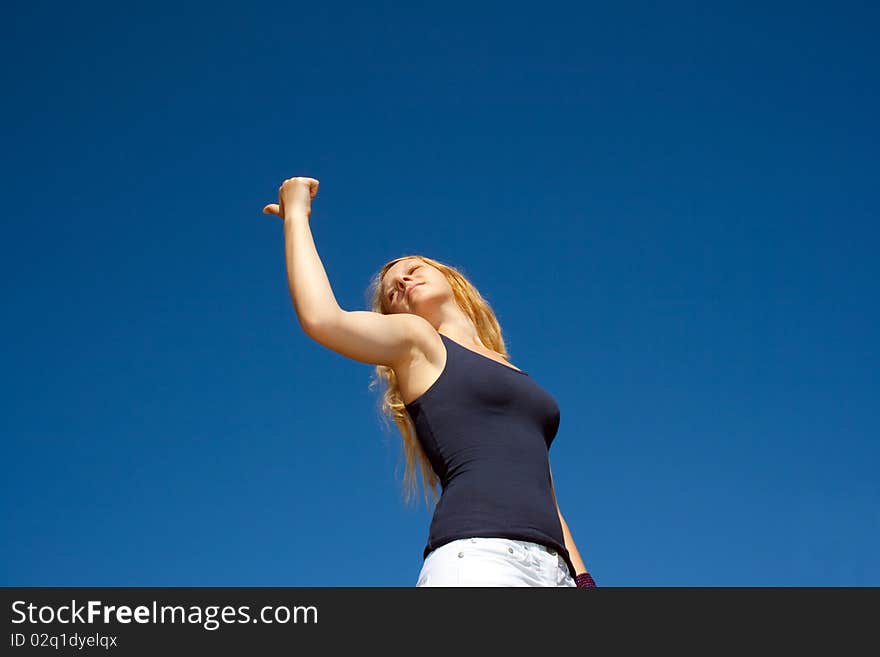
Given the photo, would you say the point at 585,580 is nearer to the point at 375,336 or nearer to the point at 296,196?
the point at 375,336

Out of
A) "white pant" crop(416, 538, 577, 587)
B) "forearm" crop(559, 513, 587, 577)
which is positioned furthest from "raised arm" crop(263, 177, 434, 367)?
"forearm" crop(559, 513, 587, 577)

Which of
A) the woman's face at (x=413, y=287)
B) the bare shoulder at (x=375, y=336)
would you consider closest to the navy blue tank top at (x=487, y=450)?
the bare shoulder at (x=375, y=336)

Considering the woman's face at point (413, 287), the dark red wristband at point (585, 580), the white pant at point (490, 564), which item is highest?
the woman's face at point (413, 287)

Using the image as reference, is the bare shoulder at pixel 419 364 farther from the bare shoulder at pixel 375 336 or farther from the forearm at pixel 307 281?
Result: the forearm at pixel 307 281

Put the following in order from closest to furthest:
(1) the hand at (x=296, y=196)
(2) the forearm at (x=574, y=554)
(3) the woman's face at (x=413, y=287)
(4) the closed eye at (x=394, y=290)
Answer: (1) the hand at (x=296, y=196), (2) the forearm at (x=574, y=554), (3) the woman's face at (x=413, y=287), (4) the closed eye at (x=394, y=290)

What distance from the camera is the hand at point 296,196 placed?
387 centimetres

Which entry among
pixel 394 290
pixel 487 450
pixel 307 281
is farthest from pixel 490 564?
pixel 394 290

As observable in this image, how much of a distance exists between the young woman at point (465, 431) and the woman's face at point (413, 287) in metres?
0.65

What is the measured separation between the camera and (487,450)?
3701mm

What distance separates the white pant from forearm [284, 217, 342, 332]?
1.09m
